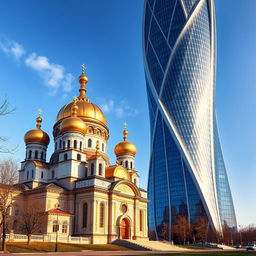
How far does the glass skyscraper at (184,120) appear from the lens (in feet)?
321

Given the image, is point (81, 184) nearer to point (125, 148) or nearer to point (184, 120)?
point (125, 148)

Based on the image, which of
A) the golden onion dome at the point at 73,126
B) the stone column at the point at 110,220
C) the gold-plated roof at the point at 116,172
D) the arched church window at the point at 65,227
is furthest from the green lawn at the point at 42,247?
the golden onion dome at the point at 73,126

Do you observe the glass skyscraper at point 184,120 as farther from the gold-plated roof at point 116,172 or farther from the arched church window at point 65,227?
the arched church window at point 65,227

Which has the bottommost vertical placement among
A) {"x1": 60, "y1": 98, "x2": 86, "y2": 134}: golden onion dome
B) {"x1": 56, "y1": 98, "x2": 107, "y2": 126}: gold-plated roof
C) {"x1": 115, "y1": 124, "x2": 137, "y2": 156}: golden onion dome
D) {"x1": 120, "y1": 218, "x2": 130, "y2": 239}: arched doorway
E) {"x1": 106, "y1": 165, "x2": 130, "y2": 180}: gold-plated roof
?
{"x1": 120, "y1": 218, "x2": 130, "y2": 239}: arched doorway

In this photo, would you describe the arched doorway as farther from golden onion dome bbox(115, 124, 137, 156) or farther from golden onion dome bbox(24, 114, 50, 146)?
golden onion dome bbox(24, 114, 50, 146)

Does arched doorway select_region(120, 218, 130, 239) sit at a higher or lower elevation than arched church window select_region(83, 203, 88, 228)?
lower

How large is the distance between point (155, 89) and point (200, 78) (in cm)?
1589

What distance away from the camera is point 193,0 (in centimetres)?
11625

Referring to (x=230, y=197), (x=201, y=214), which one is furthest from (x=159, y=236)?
(x=230, y=197)

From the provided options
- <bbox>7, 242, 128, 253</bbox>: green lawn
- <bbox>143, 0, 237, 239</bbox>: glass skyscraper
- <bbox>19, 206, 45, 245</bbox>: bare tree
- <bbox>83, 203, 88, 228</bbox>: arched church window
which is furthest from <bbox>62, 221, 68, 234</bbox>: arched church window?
<bbox>143, 0, 237, 239</bbox>: glass skyscraper

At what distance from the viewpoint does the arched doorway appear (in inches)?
1926

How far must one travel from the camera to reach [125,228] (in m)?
49.9

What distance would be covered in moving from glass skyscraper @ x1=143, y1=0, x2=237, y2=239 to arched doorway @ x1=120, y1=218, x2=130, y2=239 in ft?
164

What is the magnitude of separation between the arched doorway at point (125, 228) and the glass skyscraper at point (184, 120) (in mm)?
49995
